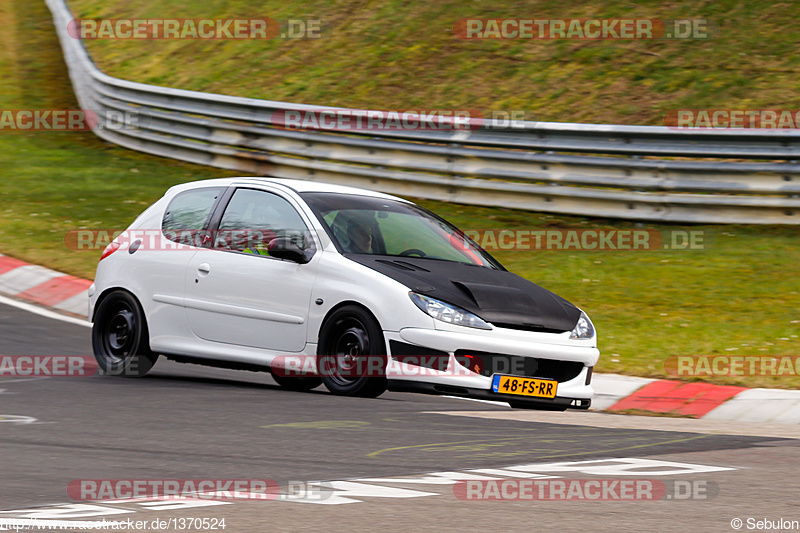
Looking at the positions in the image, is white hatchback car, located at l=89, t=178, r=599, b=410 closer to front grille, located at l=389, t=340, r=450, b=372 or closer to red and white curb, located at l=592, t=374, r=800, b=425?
front grille, located at l=389, t=340, r=450, b=372

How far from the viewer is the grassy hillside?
57.3 ft

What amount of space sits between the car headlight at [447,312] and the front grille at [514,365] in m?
0.19

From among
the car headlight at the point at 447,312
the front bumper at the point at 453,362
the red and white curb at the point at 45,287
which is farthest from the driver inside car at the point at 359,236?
the red and white curb at the point at 45,287

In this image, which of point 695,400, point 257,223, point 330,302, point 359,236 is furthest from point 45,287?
point 695,400

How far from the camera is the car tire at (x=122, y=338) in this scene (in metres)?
9.47

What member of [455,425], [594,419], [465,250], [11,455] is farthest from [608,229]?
[11,455]

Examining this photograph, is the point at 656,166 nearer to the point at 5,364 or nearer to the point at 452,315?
the point at 452,315

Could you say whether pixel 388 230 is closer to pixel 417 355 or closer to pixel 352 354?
pixel 352 354

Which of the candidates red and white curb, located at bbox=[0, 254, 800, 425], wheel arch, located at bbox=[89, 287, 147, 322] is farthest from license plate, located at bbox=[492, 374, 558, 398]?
wheel arch, located at bbox=[89, 287, 147, 322]

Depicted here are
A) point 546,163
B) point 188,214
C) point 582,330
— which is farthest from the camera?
→ point 546,163

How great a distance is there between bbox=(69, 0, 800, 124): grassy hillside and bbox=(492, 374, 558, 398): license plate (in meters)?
9.12

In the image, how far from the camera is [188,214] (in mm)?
9617

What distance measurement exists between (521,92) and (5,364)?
1096 cm

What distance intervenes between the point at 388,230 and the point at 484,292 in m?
1.05
